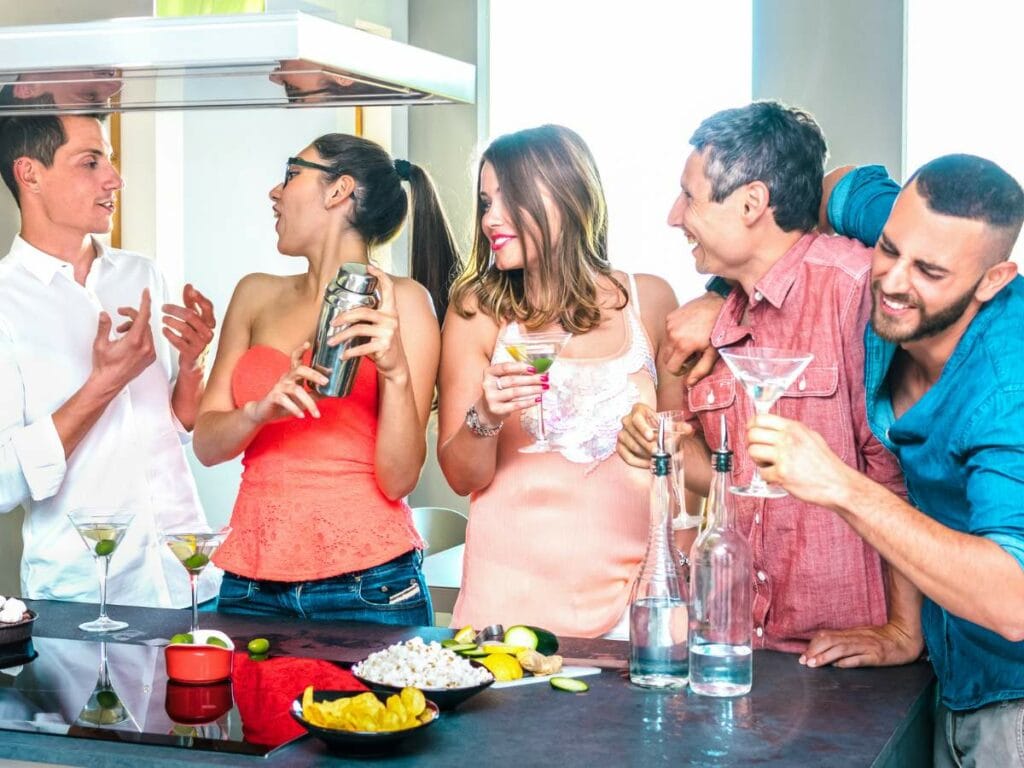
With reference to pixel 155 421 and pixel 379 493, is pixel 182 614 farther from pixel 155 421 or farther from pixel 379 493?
pixel 155 421

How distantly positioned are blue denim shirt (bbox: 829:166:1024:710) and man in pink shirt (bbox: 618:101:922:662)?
0.13 metres

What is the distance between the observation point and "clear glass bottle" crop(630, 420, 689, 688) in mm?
2012

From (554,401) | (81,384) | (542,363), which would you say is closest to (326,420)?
(554,401)

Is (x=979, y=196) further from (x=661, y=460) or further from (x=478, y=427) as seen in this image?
(x=478, y=427)

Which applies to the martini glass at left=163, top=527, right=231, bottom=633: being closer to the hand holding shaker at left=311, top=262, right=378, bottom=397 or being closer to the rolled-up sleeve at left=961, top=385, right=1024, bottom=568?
the hand holding shaker at left=311, top=262, right=378, bottom=397

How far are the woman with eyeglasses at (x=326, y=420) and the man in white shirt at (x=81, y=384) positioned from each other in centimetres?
33

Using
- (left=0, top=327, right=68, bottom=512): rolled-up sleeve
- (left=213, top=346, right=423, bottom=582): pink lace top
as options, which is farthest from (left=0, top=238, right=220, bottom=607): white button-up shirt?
(left=213, top=346, right=423, bottom=582): pink lace top

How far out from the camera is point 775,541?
241 centimetres

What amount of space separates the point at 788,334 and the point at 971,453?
54 cm

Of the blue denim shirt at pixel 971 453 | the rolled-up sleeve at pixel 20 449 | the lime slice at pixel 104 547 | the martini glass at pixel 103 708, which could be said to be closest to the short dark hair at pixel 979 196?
the blue denim shirt at pixel 971 453

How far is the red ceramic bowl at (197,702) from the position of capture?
194 cm

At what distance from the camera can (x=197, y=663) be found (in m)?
2.09

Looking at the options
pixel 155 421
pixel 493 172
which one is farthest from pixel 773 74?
pixel 155 421

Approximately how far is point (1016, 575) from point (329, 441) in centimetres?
145
